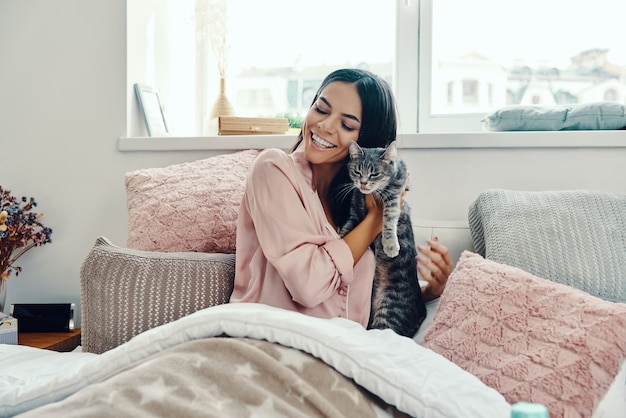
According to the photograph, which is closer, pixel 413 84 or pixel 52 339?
pixel 52 339

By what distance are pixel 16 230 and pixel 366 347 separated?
166cm

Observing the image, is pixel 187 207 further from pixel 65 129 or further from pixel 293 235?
pixel 65 129

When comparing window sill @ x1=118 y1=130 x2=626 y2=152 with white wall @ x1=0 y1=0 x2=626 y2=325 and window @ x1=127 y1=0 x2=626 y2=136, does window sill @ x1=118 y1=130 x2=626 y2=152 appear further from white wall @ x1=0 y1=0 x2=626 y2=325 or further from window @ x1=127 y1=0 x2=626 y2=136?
window @ x1=127 y1=0 x2=626 y2=136

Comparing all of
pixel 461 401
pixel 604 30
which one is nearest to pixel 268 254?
pixel 461 401

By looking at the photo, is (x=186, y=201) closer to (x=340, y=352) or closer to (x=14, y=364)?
(x=14, y=364)

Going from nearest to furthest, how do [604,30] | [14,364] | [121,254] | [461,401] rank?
[461,401] < [14,364] < [121,254] < [604,30]

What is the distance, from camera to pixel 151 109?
253 cm

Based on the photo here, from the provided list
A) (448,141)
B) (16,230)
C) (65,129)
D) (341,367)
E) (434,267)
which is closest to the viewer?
(341,367)

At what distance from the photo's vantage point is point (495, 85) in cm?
249

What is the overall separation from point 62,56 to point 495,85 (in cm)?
166

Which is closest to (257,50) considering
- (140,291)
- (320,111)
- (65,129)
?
(65,129)

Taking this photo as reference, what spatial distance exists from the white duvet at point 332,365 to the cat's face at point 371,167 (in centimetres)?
45

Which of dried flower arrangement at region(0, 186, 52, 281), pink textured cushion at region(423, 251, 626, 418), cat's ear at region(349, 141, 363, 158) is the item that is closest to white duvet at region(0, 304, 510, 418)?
pink textured cushion at region(423, 251, 626, 418)

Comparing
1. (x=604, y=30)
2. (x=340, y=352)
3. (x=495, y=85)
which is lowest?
(x=340, y=352)
